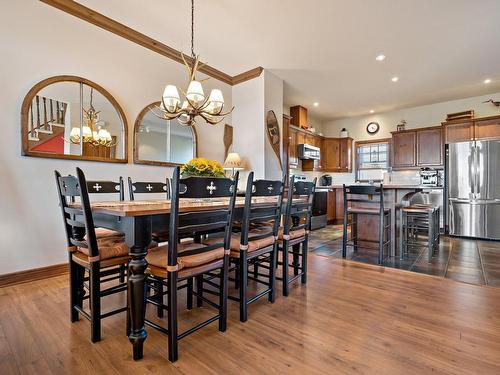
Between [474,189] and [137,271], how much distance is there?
5.74 meters

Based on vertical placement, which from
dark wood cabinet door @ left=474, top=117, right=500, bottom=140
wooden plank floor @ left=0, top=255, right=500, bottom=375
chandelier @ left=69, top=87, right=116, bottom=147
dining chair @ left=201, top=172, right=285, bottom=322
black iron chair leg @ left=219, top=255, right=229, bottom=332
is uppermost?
dark wood cabinet door @ left=474, top=117, right=500, bottom=140

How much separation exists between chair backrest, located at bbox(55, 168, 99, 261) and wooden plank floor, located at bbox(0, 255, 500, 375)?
55cm

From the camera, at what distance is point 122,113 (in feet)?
10.5

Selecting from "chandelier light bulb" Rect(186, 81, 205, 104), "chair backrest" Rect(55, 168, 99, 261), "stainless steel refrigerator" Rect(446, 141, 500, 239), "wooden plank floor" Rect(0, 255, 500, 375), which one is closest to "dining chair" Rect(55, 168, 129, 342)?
"chair backrest" Rect(55, 168, 99, 261)

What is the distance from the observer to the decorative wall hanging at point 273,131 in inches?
170

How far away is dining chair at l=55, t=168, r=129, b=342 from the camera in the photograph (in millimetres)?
1456

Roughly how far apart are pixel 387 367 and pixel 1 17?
13.5 feet

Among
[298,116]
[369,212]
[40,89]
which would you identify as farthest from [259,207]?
[298,116]

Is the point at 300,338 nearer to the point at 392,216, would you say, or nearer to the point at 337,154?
the point at 392,216

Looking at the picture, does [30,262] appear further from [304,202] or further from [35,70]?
[304,202]

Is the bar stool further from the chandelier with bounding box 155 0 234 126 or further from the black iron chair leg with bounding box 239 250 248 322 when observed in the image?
the chandelier with bounding box 155 0 234 126

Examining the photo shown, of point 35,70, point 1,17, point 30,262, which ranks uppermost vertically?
point 1,17

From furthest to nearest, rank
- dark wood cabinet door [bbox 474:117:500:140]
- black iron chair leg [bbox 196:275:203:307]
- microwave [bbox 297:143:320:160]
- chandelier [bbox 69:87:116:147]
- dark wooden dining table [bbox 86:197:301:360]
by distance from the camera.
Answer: microwave [bbox 297:143:320:160] → dark wood cabinet door [bbox 474:117:500:140] → chandelier [bbox 69:87:116:147] → black iron chair leg [bbox 196:275:203:307] → dark wooden dining table [bbox 86:197:301:360]

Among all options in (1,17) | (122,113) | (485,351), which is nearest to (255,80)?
(122,113)
